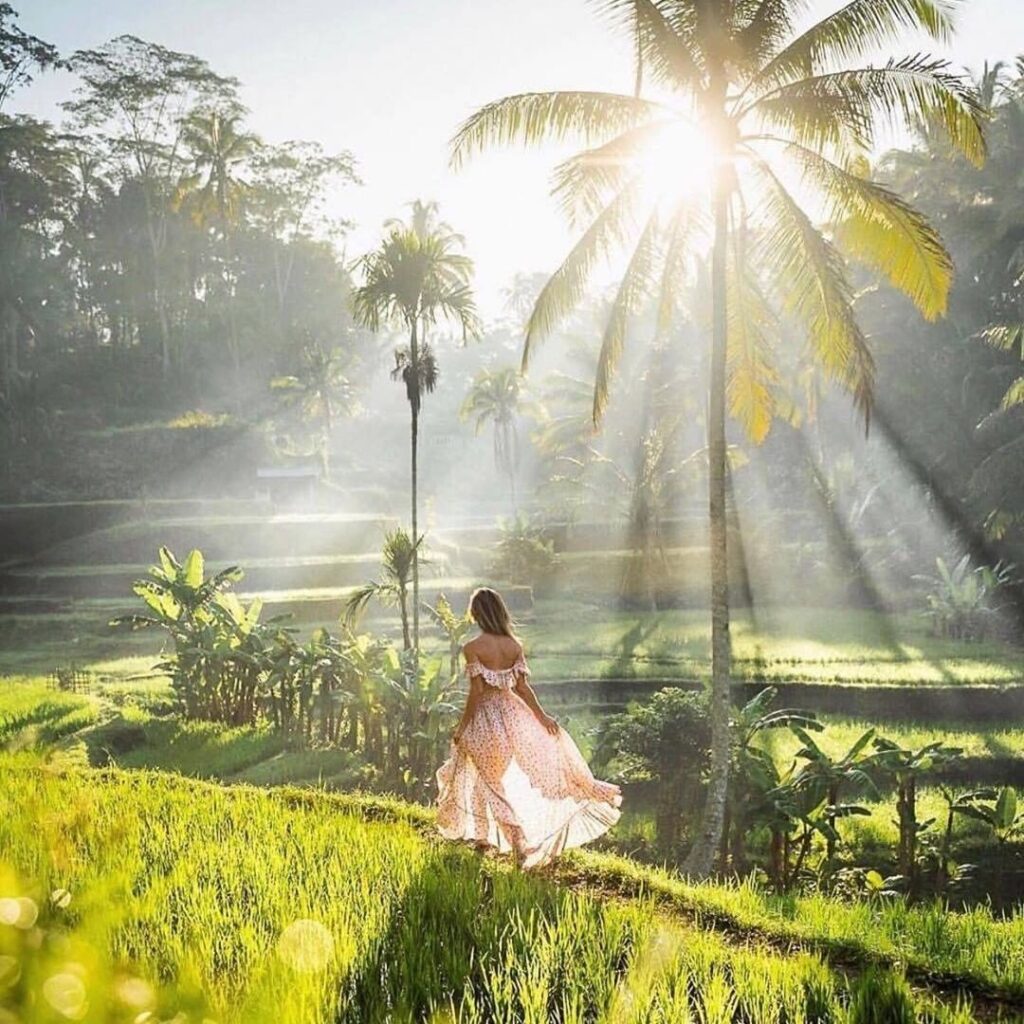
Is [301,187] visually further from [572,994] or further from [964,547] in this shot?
[572,994]

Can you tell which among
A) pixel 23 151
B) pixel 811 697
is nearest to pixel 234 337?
pixel 23 151

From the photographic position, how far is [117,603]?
20156 millimetres

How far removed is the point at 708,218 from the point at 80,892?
24.5 feet

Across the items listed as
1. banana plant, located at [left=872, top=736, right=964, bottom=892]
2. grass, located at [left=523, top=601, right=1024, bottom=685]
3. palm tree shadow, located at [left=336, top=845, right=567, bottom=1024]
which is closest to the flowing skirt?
palm tree shadow, located at [left=336, top=845, right=567, bottom=1024]

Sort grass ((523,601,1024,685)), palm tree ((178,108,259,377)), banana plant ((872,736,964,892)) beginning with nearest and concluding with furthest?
banana plant ((872,736,964,892)), grass ((523,601,1024,685)), palm tree ((178,108,259,377))

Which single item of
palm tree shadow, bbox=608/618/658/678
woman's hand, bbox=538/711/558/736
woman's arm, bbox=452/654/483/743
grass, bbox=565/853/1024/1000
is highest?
woman's arm, bbox=452/654/483/743

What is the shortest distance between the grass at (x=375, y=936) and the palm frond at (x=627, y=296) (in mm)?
4586

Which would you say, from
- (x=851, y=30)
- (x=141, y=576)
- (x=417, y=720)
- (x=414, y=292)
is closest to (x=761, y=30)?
Answer: (x=851, y=30)

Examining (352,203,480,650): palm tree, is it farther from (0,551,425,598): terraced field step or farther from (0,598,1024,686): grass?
(0,551,425,598): terraced field step

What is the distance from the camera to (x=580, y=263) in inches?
329

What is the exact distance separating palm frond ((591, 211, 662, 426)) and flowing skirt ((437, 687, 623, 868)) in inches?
155

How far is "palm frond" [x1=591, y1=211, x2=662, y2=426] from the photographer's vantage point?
329 inches

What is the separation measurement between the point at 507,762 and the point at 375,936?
164 cm

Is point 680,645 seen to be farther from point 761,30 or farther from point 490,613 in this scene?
point 490,613
